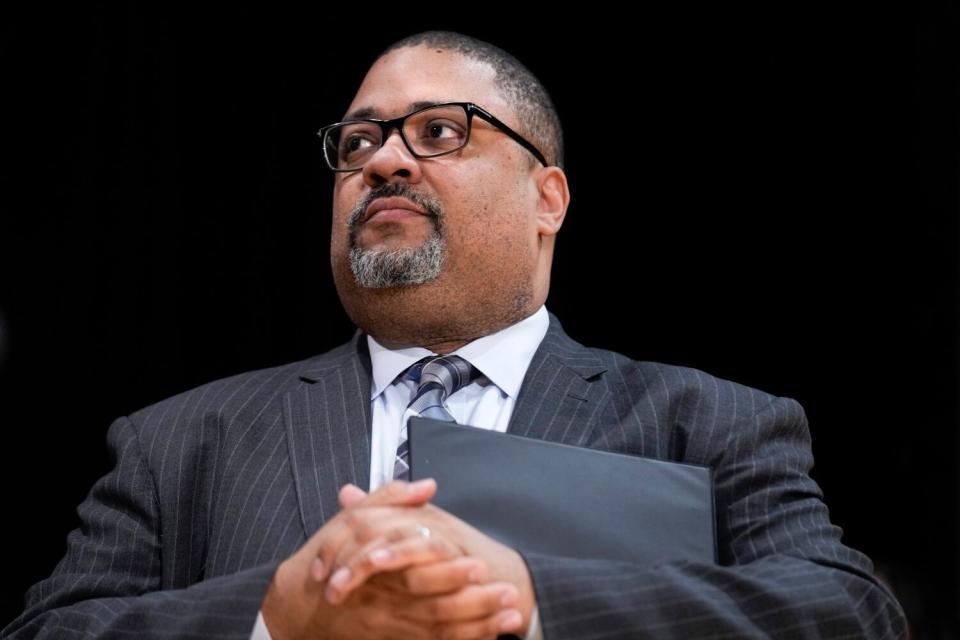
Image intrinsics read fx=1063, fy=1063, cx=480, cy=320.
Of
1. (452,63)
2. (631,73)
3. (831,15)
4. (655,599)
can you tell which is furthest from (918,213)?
(655,599)

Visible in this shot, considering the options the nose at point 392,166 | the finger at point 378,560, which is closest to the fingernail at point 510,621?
the finger at point 378,560

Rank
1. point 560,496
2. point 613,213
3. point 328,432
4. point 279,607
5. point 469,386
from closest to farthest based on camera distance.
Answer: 1. point 279,607
2. point 560,496
3. point 328,432
4. point 469,386
5. point 613,213

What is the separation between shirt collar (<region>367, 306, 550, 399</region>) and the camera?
169 cm

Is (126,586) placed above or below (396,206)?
below

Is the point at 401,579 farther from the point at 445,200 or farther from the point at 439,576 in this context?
the point at 445,200

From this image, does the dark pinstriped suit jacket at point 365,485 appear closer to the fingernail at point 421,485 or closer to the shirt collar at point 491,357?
the shirt collar at point 491,357

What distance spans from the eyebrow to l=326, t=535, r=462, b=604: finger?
0.86m

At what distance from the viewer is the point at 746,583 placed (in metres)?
1.28

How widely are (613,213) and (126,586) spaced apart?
157 cm

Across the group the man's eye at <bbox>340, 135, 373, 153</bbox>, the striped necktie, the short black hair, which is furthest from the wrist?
the short black hair

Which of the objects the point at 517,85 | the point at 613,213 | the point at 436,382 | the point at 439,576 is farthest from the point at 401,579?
the point at 613,213

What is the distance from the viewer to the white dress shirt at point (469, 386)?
1.63 m

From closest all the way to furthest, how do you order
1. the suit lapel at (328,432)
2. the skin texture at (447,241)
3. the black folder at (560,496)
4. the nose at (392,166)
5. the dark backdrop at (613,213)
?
the skin texture at (447,241) → the black folder at (560,496) → the suit lapel at (328,432) → the nose at (392,166) → the dark backdrop at (613,213)

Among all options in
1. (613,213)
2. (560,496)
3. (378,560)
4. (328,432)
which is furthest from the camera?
(613,213)
